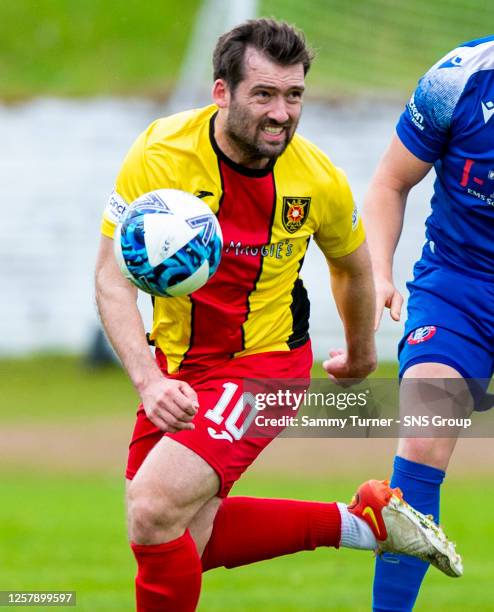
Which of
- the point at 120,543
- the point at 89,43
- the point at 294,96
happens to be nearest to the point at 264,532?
the point at 294,96

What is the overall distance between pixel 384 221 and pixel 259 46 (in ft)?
3.52

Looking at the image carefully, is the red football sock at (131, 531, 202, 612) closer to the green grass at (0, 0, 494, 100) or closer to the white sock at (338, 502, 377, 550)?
the white sock at (338, 502, 377, 550)

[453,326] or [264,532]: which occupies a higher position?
[453,326]

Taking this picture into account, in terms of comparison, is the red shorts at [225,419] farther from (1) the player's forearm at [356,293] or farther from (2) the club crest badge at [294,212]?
(2) the club crest badge at [294,212]

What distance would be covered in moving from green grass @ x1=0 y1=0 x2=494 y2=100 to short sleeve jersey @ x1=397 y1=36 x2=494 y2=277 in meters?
9.46

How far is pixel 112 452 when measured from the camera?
47.0 feet

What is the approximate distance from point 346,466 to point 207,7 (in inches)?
432

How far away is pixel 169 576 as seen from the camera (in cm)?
482

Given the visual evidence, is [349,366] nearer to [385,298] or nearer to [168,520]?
[385,298]

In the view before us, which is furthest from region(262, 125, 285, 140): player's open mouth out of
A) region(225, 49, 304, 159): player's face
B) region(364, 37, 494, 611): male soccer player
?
region(364, 37, 494, 611): male soccer player

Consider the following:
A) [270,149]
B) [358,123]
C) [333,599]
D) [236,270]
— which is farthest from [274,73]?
[358,123]

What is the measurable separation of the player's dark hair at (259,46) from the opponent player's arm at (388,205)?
74cm

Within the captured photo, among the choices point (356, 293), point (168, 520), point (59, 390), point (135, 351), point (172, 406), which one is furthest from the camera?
point (59, 390)

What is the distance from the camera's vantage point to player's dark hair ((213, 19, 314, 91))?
15.9 ft
